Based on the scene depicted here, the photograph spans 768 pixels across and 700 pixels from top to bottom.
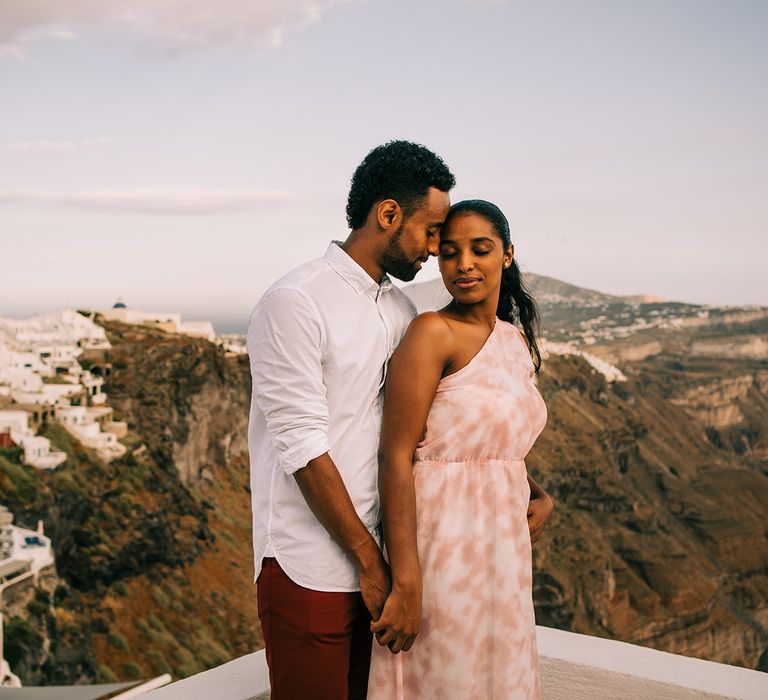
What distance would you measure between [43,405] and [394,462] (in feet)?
106

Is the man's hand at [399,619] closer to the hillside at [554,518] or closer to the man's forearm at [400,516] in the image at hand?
the man's forearm at [400,516]

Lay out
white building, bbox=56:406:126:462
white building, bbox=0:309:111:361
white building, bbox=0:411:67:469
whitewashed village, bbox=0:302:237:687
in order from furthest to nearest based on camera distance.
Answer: white building, bbox=0:309:111:361, white building, bbox=56:406:126:462, white building, bbox=0:411:67:469, whitewashed village, bbox=0:302:237:687

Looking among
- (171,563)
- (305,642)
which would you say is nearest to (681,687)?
(305,642)

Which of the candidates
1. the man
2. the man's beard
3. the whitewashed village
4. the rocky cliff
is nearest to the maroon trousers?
the man

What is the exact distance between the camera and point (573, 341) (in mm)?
75188

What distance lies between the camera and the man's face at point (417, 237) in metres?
1.66

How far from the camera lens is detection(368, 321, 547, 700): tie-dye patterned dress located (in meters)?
1.58

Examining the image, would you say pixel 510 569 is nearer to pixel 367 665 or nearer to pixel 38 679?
pixel 367 665

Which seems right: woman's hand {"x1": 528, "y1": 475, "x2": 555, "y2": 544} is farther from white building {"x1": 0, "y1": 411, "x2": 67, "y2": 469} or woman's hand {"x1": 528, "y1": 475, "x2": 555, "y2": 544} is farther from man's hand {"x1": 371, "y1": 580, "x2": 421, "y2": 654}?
white building {"x1": 0, "y1": 411, "x2": 67, "y2": 469}

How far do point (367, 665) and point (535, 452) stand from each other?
153 feet

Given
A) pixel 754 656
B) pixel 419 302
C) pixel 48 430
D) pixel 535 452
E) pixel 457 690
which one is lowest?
pixel 754 656

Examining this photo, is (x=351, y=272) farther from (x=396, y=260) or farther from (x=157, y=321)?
(x=157, y=321)

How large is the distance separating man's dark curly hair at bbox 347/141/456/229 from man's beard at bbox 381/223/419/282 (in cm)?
6

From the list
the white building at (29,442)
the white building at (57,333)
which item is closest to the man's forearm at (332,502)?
the white building at (29,442)
